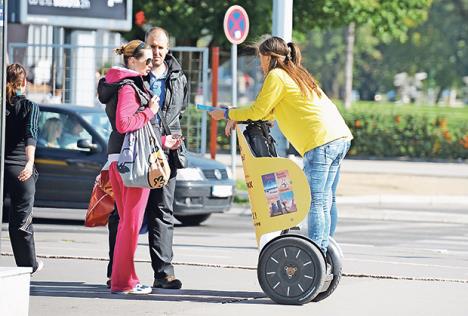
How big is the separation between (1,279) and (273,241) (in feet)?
7.07

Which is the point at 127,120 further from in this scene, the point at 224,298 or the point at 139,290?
the point at 224,298

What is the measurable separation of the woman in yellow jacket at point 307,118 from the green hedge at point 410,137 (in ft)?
72.2

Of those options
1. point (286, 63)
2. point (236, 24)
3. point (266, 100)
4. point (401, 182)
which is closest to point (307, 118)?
point (266, 100)

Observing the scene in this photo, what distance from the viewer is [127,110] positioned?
29.2 ft

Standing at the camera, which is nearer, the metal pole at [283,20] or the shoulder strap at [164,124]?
the shoulder strap at [164,124]

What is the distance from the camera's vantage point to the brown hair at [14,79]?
9.46 m

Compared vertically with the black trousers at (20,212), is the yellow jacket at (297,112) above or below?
above

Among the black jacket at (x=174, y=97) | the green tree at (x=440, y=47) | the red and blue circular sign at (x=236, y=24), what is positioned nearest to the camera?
the black jacket at (x=174, y=97)

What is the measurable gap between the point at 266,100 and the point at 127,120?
940 mm

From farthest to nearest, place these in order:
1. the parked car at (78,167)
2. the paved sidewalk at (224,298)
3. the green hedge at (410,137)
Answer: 1. the green hedge at (410,137)
2. the parked car at (78,167)
3. the paved sidewalk at (224,298)

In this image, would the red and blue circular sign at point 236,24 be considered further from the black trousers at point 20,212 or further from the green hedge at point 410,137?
the green hedge at point 410,137

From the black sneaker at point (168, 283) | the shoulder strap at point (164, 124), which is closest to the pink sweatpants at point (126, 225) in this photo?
the black sneaker at point (168, 283)

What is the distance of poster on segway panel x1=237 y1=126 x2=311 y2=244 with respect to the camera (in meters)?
8.62

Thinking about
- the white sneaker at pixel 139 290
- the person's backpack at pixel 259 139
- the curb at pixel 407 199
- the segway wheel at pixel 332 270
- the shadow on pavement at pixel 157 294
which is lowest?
the curb at pixel 407 199
